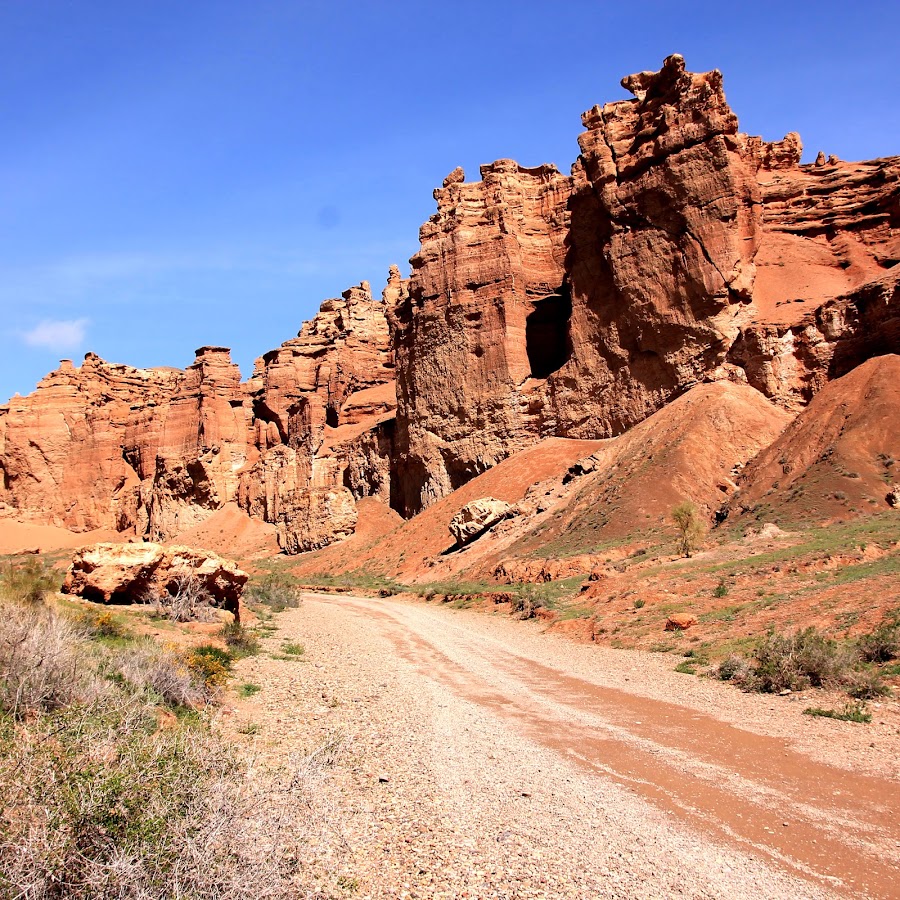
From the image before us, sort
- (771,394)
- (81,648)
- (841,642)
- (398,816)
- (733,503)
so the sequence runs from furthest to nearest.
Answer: (771,394)
(733,503)
(841,642)
(81,648)
(398,816)

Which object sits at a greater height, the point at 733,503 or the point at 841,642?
the point at 733,503

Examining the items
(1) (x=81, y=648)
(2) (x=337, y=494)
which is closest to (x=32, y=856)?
(1) (x=81, y=648)

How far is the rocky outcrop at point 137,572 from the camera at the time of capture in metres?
16.8

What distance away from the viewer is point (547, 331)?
57.6 meters

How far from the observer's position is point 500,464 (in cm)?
5203

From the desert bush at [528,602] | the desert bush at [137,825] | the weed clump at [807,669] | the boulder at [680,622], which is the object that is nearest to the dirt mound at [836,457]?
the desert bush at [528,602]

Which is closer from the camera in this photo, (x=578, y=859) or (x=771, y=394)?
(x=578, y=859)

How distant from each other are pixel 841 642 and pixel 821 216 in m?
44.9

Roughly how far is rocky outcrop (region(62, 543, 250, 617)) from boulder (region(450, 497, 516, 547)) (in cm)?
2599

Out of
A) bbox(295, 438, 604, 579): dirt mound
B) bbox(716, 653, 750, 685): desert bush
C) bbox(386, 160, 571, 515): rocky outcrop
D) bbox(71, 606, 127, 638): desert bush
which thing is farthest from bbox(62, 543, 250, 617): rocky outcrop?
bbox(386, 160, 571, 515): rocky outcrop

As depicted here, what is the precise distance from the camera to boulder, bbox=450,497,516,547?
4372cm

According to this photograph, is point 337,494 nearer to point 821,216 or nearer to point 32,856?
point 821,216

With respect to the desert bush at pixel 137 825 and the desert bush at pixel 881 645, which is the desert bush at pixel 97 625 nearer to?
the desert bush at pixel 137 825

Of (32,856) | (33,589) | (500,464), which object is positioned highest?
(500,464)
